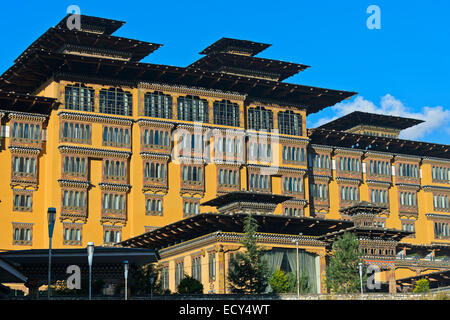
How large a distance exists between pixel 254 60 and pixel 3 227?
4117cm

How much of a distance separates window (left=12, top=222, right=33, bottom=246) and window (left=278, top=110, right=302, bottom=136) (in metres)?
37.9

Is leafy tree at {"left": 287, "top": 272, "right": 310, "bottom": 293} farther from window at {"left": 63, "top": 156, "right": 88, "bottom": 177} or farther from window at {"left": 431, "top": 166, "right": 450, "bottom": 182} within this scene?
window at {"left": 431, "top": 166, "right": 450, "bottom": 182}

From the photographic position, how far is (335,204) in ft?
404

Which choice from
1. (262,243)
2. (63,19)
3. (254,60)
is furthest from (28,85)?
(262,243)

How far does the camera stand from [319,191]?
4791 inches

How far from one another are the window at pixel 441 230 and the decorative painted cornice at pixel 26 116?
65333 mm

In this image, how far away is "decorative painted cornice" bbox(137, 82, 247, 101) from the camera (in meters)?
106

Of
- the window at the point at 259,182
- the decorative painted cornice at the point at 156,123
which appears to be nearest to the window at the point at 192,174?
the decorative painted cornice at the point at 156,123

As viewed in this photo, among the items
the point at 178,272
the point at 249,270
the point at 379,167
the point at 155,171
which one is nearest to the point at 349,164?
the point at 379,167

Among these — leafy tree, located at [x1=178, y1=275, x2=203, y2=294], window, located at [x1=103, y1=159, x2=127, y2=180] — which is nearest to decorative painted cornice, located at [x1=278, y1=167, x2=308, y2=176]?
window, located at [x1=103, y1=159, x2=127, y2=180]

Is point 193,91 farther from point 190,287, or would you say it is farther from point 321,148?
point 190,287

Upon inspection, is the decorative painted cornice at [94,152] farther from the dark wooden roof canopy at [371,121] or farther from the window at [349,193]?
the dark wooden roof canopy at [371,121]

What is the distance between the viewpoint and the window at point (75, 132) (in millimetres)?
100688
